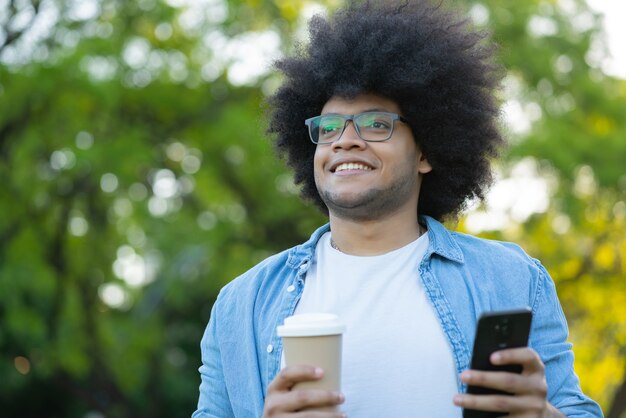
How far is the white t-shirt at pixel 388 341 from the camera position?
2561mm

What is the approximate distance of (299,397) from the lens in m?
2.22

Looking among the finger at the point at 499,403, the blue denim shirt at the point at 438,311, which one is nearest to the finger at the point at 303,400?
the finger at the point at 499,403

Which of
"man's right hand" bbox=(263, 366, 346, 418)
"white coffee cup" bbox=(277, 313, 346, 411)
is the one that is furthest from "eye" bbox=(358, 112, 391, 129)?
"man's right hand" bbox=(263, 366, 346, 418)

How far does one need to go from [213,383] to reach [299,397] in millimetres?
686

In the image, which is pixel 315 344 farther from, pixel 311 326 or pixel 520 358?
pixel 520 358

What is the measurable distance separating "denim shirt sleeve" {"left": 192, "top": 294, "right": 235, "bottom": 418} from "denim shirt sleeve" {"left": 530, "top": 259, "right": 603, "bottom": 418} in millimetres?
928

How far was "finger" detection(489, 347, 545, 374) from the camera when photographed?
218cm

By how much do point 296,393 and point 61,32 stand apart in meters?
9.24

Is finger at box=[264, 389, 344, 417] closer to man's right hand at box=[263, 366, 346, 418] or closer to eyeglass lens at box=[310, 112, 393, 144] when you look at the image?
man's right hand at box=[263, 366, 346, 418]

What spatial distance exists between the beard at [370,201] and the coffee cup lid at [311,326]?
0.65 metres

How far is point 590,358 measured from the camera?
13.0 m

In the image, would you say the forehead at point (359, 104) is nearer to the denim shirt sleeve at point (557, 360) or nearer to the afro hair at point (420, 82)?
the afro hair at point (420, 82)

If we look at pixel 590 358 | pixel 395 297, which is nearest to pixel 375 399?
pixel 395 297

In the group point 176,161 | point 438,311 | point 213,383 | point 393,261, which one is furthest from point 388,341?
point 176,161
